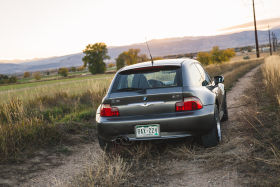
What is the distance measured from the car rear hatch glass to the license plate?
216 mm

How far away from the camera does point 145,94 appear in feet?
13.5

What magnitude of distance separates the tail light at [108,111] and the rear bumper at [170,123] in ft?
0.27

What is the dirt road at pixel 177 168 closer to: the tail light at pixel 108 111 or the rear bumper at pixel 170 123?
the rear bumper at pixel 170 123

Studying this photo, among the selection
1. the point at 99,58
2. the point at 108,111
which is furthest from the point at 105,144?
the point at 99,58

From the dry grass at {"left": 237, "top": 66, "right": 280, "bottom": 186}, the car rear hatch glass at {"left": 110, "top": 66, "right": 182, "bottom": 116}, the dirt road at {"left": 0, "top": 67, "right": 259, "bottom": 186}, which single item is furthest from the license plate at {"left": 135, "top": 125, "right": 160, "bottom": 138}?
the dry grass at {"left": 237, "top": 66, "right": 280, "bottom": 186}

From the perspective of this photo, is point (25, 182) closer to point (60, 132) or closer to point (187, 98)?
point (60, 132)

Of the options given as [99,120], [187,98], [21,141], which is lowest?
[21,141]

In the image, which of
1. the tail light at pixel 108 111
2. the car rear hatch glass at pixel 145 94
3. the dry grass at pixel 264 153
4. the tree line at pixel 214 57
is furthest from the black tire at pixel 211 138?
the tree line at pixel 214 57

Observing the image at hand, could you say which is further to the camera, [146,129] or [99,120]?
[99,120]

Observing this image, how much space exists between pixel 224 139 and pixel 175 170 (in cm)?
A: 163

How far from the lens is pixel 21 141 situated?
552 centimetres

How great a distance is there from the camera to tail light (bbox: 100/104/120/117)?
4.28 meters

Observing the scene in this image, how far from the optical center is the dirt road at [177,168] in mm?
3568

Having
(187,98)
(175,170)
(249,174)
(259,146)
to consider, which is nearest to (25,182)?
(175,170)
